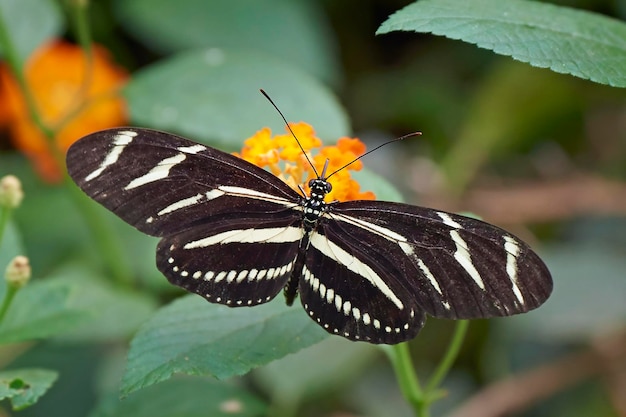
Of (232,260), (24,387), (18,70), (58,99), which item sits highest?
(58,99)

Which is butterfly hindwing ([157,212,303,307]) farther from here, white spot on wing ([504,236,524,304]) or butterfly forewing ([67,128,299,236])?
white spot on wing ([504,236,524,304])

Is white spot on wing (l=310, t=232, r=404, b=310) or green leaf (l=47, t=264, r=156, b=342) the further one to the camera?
green leaf (l=47, t=264, r=156, b=342)

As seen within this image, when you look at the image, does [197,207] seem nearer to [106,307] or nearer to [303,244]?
[303,244]

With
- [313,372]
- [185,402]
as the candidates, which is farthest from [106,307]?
[313,372]

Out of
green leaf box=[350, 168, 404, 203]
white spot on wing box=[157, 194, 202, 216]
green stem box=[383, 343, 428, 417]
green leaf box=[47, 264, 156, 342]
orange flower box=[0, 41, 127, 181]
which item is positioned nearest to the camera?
white spot on wing box=[157, 194, 202, 216]

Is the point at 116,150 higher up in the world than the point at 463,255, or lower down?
higher up

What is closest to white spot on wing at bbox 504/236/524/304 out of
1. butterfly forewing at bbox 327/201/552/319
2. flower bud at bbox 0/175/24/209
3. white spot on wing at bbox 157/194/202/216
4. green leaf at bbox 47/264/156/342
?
butterfly forewing at bbox 327/201/552/319
